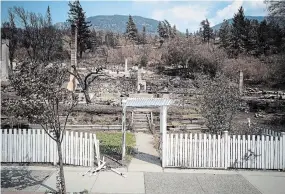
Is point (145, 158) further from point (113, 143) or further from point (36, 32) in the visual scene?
point (36, 32)

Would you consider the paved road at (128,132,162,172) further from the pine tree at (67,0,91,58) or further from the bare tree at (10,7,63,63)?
the pine tree at (67,0,91,58)

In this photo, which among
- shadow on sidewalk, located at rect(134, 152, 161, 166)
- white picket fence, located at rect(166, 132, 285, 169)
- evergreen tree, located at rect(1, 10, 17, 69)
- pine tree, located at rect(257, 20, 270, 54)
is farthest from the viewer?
pine tree, located at rect(257, 20, 270, 54)

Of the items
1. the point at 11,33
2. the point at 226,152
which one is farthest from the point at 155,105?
the point at 11,33

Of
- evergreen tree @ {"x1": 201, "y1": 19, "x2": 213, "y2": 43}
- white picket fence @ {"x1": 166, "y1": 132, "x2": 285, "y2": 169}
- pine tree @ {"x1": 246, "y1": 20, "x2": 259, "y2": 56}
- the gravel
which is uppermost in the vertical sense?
evergreen tree @ {"x1": 201, "y1": 19, "x2": 213, "y2": 43}

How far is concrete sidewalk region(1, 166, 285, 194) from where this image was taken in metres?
9.98

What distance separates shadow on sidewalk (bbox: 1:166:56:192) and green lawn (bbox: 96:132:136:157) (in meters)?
3.24

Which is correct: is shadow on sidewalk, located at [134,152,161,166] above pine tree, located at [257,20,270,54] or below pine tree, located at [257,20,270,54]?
below

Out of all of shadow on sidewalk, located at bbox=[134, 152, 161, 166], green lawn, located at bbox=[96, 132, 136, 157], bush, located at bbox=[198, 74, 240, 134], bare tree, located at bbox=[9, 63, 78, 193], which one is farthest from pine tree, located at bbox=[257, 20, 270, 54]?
bare tree, located at bbox=[9, 63, 78, 193]

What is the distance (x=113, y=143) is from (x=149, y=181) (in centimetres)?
533

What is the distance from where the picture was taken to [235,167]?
1223 centimetres

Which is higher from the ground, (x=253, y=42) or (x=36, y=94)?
(x=253, y=42)

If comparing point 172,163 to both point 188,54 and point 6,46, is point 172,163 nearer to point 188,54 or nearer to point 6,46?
point 6,46

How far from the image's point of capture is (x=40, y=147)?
40.4 feet

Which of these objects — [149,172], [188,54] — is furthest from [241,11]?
[149,172]
